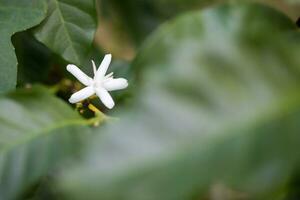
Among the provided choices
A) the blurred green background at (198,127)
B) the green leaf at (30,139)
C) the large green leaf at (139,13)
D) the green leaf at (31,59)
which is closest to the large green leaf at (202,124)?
the blurred green background at (198,127)

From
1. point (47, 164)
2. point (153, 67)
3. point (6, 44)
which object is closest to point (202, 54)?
point (153, 67)

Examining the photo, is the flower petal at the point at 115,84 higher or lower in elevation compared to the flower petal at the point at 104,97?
higher

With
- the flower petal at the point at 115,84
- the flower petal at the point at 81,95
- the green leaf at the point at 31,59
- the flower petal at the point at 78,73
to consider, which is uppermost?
the green leaf at the point at 31,59

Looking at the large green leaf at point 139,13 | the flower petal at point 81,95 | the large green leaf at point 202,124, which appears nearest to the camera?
the large green leaf at point 202,124

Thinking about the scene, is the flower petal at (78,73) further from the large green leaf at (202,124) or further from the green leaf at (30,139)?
the large green leaf at (202,124)

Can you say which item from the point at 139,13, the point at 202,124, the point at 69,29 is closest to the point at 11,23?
the point at 69,29

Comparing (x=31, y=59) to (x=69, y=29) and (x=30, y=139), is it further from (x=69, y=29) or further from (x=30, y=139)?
(x=30, y=139)
